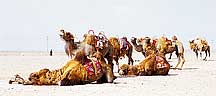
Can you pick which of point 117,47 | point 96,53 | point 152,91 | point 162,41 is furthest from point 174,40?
point 152,91

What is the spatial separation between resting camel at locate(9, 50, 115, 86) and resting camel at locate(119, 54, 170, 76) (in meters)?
3.54

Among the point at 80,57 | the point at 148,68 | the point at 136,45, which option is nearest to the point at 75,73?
the point at 80,57

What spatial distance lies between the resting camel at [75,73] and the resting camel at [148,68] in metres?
3.54

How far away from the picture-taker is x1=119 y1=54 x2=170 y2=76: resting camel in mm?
16781

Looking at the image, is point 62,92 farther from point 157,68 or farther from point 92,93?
point 157,68

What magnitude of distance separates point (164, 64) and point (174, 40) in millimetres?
5957

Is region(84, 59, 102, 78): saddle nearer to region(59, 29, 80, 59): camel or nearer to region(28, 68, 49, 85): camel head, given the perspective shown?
region(59, 29, 80, 59): camel

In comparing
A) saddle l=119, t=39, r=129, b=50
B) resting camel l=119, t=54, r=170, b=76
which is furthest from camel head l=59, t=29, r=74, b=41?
saddle l=119, t=39, r=129, b=50

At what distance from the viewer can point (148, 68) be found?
1731 cm

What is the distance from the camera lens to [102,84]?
12922 mm

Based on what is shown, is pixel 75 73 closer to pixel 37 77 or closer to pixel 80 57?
pixel 80 57

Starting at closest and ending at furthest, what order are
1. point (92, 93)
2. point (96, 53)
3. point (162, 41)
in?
point (92, 93) < point (96, 53) < point (162, 41)

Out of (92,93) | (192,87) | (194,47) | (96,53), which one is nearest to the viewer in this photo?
(92,93)

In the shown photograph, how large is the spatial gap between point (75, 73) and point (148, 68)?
5041mm
